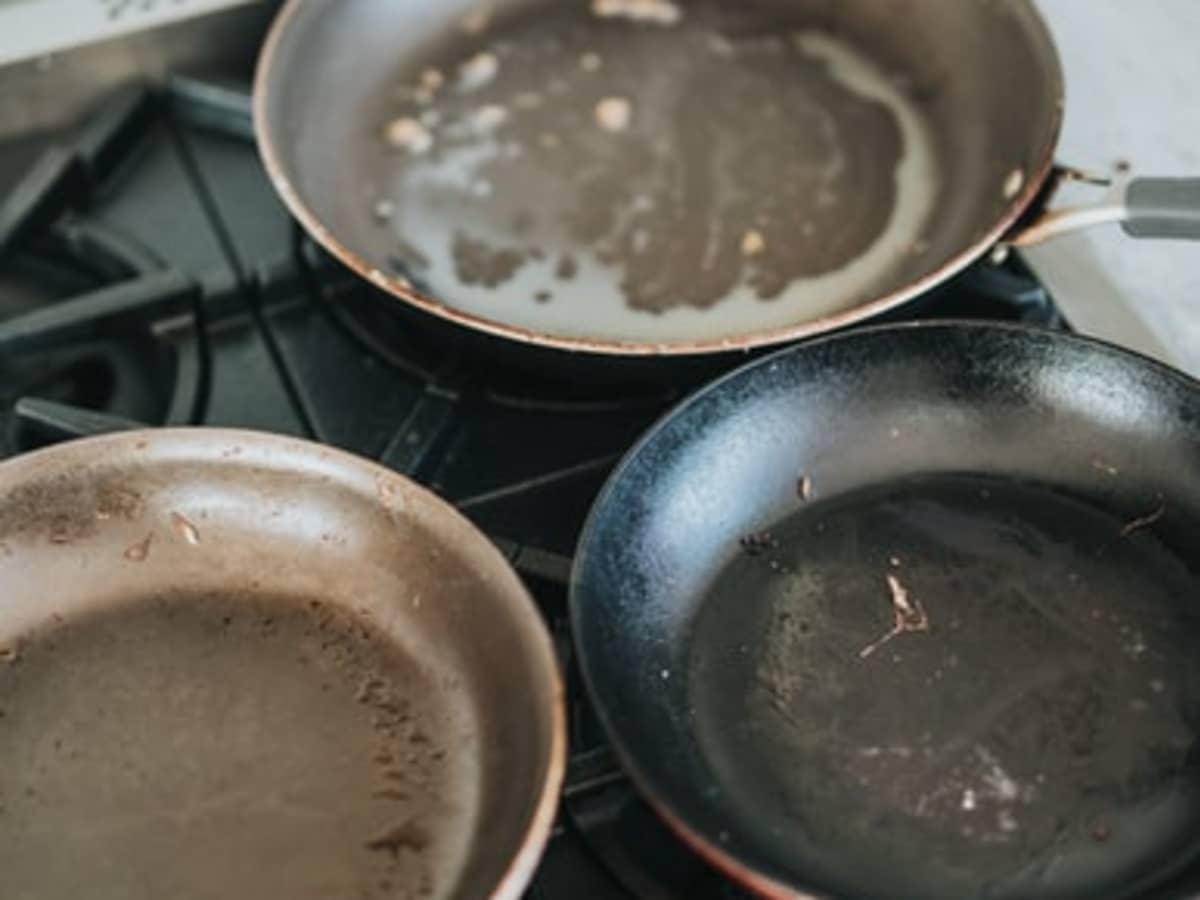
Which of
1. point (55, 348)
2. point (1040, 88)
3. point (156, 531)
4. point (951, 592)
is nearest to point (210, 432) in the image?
point (156, 531)

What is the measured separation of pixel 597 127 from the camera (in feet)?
3.09

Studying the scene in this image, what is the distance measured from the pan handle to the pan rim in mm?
13

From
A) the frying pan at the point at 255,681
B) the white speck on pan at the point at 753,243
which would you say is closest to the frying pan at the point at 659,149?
the white speck on pan at the point at 753,243

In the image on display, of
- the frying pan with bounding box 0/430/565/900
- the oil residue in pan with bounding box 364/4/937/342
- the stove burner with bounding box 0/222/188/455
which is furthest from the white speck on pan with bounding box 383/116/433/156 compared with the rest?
the frying pan with bounding box 0/430/565/900

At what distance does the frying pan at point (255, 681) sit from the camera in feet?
2.03

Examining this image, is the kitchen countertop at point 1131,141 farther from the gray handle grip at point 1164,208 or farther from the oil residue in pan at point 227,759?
the oil residue in pan at point 227,759

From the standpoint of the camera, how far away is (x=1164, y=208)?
728 mm

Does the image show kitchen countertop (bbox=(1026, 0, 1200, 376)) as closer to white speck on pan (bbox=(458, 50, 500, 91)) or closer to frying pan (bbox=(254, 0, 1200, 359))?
frying pan (bbox=(254, 0, 1200, 359))

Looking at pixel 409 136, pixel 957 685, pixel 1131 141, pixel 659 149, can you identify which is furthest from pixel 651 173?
pixel 957 685

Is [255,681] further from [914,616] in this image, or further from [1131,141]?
[1131,141]

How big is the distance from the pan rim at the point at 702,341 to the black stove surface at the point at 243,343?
3cm

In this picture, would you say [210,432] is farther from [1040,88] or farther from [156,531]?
[1040,88]

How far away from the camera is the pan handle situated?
2.39 ft

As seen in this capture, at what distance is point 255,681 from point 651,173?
370 millimetres
